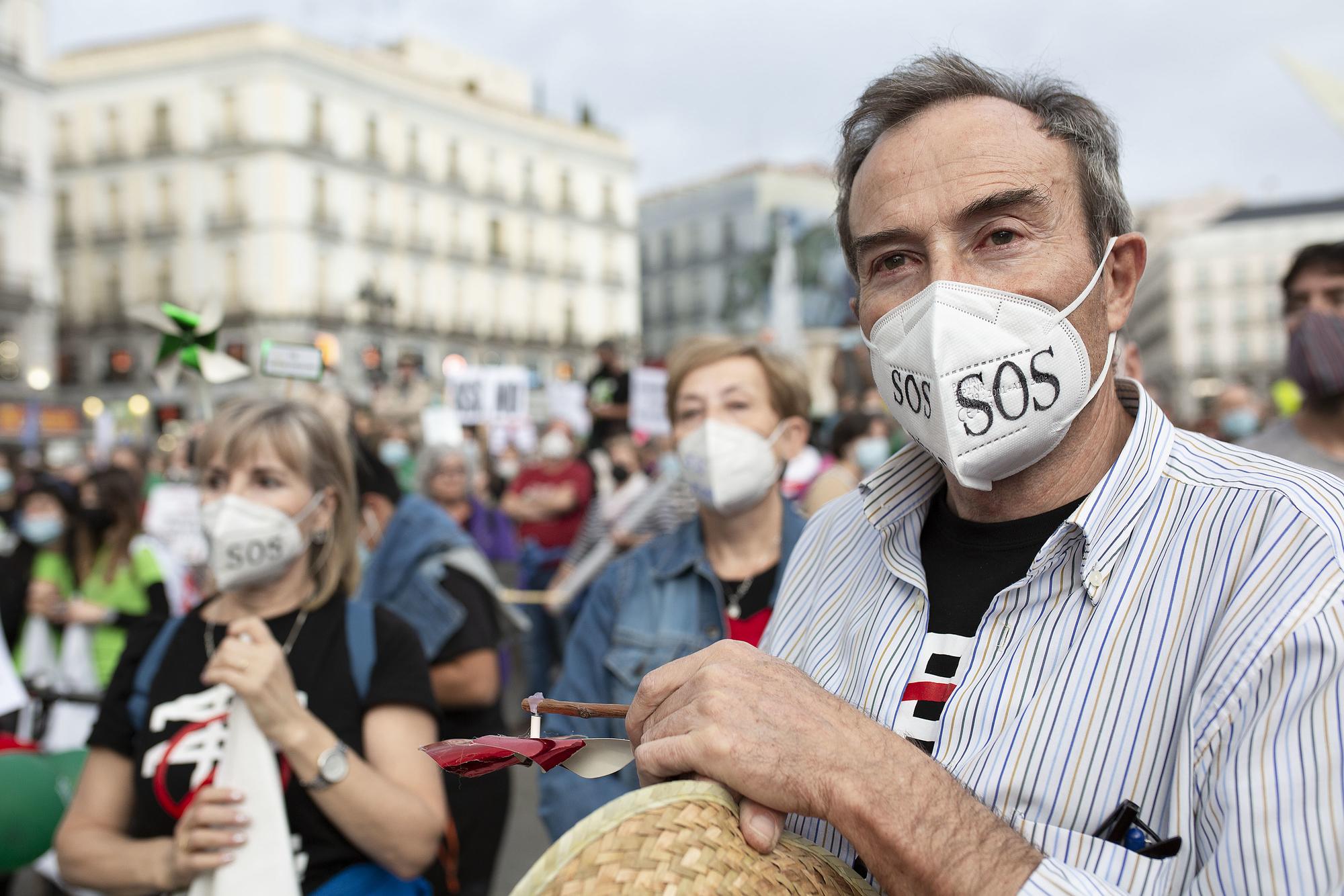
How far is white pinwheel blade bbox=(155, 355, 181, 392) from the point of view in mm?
4582

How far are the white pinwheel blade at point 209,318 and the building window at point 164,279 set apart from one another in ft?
177

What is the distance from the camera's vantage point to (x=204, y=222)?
2124 inches

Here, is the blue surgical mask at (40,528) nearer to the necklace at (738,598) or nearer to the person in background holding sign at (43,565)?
the person in background holding sign at (43,565)

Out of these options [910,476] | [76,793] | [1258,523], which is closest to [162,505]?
[76,793]

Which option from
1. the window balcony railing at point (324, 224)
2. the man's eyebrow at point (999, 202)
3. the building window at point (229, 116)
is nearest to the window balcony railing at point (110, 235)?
the building window at point (229, 116)

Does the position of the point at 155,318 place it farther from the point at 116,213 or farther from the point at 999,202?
the point at 116,213

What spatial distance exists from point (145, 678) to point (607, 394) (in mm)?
9151

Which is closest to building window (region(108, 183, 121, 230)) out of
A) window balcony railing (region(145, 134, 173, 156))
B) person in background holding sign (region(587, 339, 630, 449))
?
window balcony railing (region(145, 134, 173, 156))

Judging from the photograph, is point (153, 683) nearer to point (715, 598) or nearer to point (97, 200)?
point (715, 598)

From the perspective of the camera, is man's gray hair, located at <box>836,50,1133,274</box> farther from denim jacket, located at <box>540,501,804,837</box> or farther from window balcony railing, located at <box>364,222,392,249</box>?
window balcony railing, located at <box>364,222,392,249</box>

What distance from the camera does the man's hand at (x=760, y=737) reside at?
4.51 ft

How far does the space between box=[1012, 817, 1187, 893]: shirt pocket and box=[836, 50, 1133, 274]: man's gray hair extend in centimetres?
84

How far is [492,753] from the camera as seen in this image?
1496 millimetres

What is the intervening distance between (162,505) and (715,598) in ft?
26.2
